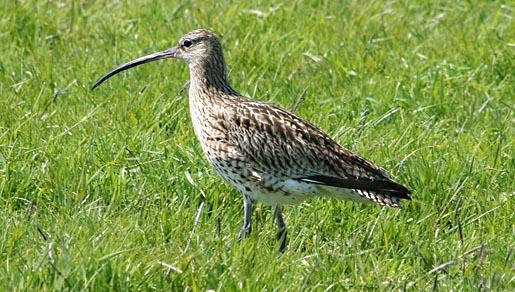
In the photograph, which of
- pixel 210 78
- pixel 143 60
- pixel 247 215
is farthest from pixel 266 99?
pixel 247 215

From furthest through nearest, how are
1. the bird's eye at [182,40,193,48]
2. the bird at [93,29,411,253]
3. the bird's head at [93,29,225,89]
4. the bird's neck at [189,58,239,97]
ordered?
1. the bird's eye at [182,40,193,48]
2. the bird's head at [93,29,225,89]
3. the bird's neck at [189,58,239,97]
4. the bird at [93,29,411,253]

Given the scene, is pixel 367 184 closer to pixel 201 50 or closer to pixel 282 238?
pixel 282 238

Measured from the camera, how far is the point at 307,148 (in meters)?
7.61

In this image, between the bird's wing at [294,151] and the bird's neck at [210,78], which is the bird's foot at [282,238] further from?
the bird's neck at [210,78]

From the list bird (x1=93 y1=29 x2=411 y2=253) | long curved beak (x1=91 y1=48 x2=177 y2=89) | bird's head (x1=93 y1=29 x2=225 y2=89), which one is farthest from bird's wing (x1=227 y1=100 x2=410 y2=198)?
long curved beak (x1=91 y1=48 x2=177 y2=89)

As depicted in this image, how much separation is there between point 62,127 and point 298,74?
7.38 feet

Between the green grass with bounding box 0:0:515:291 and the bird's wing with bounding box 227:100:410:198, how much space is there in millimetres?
270

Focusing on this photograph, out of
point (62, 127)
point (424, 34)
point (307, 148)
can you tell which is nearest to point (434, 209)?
point (307, 148)

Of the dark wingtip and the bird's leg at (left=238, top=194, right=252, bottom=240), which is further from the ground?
the dark wingtip

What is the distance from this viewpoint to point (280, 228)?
23.9 ft

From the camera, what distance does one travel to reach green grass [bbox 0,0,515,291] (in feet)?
21.2

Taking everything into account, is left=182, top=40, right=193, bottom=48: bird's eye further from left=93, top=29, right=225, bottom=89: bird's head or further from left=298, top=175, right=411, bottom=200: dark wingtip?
left=298, top=175, right=411, bottom=200: dark wingtip

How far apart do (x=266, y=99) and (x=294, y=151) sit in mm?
1979

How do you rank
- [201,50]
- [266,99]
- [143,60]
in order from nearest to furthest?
[201,50], [143,60], [266,99]
